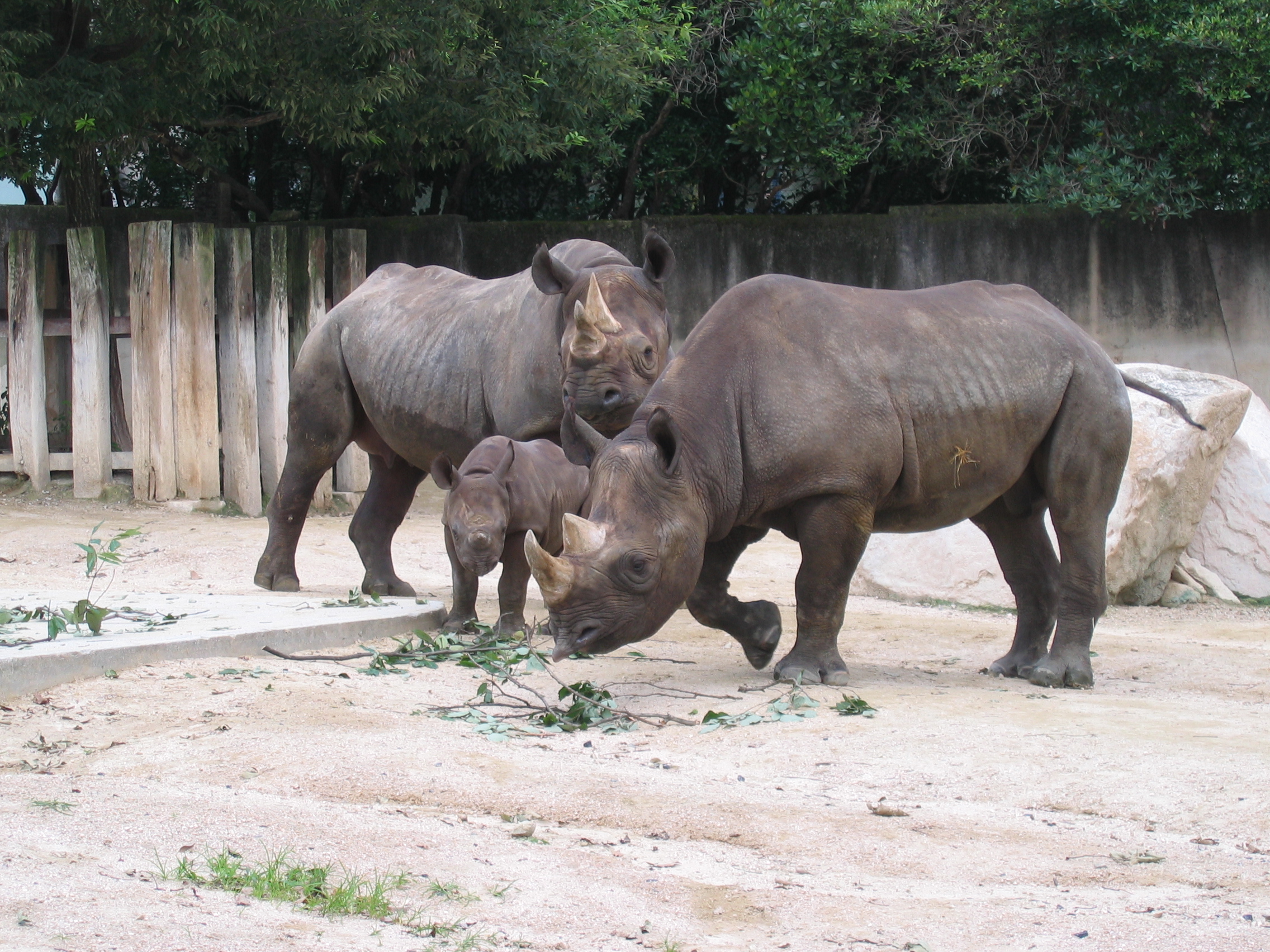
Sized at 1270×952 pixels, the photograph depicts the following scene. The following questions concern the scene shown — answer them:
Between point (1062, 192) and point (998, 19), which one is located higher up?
point (998, 19)

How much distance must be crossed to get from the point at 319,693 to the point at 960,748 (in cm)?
208

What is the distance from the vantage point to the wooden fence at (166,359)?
1134 centimetres

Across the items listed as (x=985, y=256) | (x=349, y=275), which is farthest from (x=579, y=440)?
(x=985, y=256)

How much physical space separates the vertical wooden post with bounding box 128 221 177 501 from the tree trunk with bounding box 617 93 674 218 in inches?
177

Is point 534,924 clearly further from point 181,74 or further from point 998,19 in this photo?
point 998,19

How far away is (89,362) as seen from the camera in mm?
11406

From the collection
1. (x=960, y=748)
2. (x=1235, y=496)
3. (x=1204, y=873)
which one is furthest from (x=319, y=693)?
(x=1235, y=496)

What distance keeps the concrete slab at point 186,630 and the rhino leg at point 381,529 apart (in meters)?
0.80

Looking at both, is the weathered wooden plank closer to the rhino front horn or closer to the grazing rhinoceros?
the grazing rhinoceros

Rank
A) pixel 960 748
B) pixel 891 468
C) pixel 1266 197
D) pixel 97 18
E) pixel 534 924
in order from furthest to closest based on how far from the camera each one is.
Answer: pixel 1266 197, pixel 97 18, pixel 891 468, pixel 960 748, pixel 534 924

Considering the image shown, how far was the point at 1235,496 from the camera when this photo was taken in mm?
9555


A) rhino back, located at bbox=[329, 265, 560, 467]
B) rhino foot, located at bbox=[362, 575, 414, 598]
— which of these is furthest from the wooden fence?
rhino foot, located at bbox=[362, 575, 414, 598]

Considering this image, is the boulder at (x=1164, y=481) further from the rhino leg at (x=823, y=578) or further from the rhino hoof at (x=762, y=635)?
the rhino leg at (x=823, y=578)

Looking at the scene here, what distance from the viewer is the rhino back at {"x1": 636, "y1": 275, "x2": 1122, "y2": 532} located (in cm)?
554
